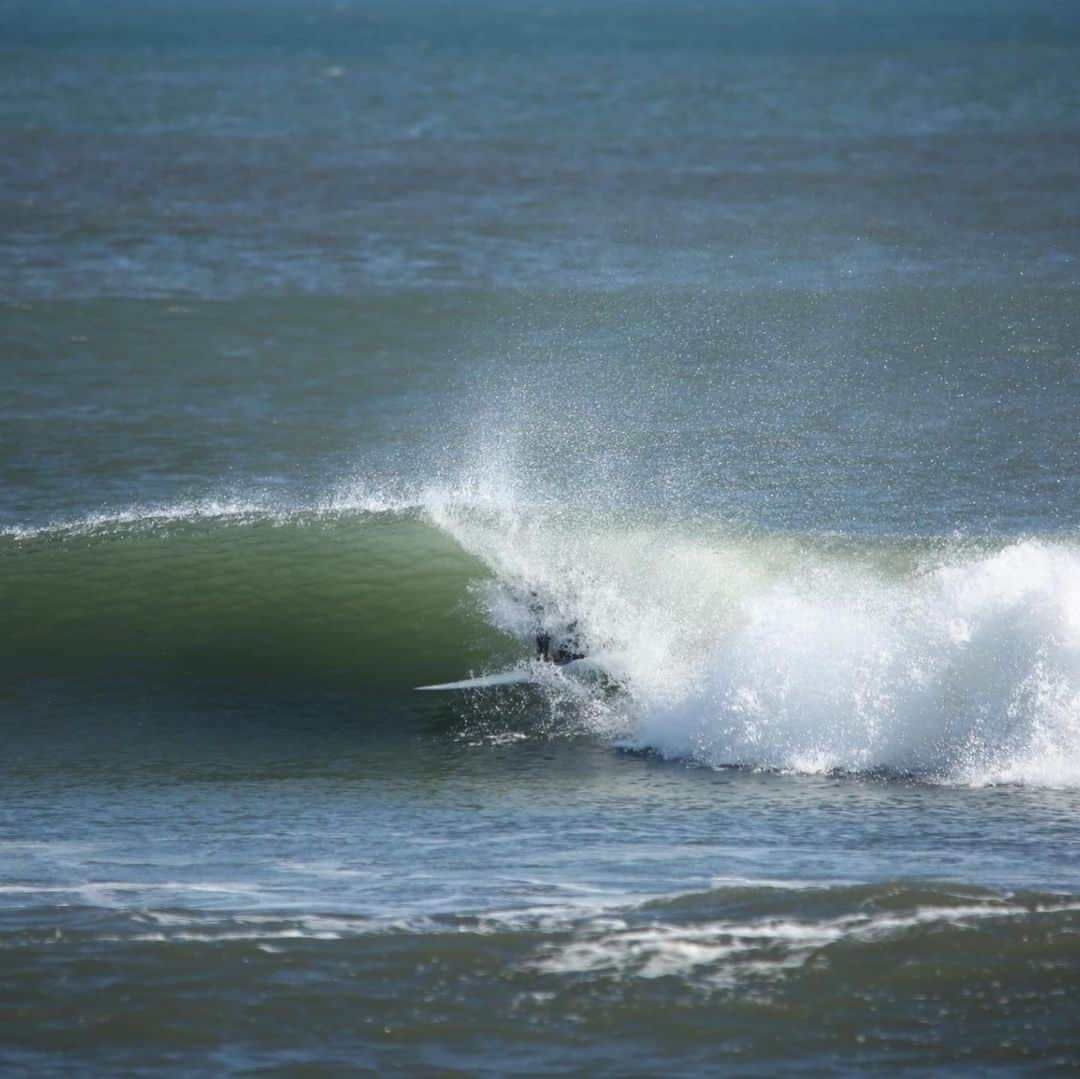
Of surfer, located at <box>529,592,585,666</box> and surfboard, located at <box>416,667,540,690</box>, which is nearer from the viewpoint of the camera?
surfboard, located at <box>416,667,540,690</box>

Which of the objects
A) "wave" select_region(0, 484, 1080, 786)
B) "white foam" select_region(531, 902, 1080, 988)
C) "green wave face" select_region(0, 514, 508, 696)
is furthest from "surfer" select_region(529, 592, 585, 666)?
"white foam" select_region(531, 902, 1080, 988)

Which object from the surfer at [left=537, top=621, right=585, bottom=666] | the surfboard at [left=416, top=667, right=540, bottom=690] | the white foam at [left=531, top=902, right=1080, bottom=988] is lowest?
the white foam at [left=531, top=902, right=1080, bottom=988]

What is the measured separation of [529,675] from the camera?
1227 centimetres

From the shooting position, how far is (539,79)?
84.2 m

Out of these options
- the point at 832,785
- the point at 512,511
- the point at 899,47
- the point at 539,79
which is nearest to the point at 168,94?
the point at 539,79

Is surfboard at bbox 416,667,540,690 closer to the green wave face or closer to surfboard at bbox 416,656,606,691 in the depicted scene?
surfboard at bbox 416,656,606,691

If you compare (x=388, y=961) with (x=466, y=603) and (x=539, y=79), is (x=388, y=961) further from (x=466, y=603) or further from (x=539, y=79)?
(x=539, y=79)

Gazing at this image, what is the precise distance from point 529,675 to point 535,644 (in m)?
0.54

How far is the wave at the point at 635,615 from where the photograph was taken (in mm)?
11000

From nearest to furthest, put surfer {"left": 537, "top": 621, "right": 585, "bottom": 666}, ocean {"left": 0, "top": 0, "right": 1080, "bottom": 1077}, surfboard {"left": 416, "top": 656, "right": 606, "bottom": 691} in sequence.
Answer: ocean {"left": 0, "top": 0, "right": 1080, "bottom": 1077}, surfboard {"left": 416, "top": 656, "right": 606, "bottom": 691}, surfer {"left": 537, "top": 621, "right": 585, "bottom": 666}

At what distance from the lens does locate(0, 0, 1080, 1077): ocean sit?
7680mm

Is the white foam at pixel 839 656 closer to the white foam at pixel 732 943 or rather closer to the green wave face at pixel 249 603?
the green wave face at pixel 249 603

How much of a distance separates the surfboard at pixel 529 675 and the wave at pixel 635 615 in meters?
0.14

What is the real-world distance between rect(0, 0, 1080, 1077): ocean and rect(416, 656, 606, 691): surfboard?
61 mm
